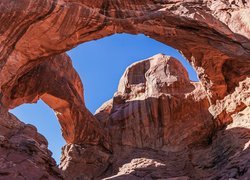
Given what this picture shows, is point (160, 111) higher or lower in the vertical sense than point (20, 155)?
higher

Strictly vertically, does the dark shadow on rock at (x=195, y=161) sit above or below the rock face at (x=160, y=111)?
below

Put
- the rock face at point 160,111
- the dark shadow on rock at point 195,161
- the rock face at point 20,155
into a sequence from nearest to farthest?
the rock face at point 20,155, the dark shadow on rock at point 195,161, the rock face at point 160,111

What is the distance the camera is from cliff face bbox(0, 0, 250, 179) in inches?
582

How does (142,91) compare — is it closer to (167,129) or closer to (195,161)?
(167,129)

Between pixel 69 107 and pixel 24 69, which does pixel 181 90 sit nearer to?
pixel 69 107

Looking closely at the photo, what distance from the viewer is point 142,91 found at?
25.6 metres

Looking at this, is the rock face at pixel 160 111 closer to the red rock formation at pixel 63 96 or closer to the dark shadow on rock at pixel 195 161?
the dark shadow on rock at pixel 195 161

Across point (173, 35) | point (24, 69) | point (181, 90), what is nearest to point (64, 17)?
point (24, 69)

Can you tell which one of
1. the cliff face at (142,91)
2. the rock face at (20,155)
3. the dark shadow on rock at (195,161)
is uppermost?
the cliff face at (142,91)

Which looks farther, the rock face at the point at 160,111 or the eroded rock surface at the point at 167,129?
the rock face at the point at 160,111

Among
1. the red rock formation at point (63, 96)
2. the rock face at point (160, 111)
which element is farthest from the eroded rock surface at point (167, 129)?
the red rock formation at point (63, 96)

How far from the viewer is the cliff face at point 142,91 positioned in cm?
1478

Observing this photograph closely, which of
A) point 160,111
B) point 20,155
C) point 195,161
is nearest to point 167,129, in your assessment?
point 160,111

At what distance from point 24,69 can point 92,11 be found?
14.9 feet
